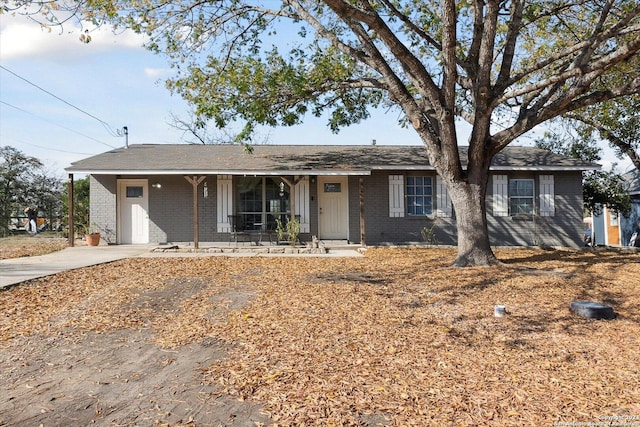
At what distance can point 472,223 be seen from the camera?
9.38m

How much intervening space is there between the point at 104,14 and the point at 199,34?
276cm

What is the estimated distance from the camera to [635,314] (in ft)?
18.2

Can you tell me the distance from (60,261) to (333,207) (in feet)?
27.5

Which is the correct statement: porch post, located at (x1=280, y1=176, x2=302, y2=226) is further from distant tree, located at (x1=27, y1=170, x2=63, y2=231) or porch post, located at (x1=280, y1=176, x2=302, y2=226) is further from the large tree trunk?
distant tree, located at (x1=27, y1=170, x2=63, y2=231)

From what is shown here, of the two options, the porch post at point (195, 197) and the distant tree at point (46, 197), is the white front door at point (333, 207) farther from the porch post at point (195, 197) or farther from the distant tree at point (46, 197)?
the distant tree at point (46, 197)

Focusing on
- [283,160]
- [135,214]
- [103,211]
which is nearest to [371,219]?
[283,160]

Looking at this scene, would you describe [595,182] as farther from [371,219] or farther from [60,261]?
[60,261]

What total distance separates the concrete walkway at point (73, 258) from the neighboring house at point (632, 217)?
14.3 meters

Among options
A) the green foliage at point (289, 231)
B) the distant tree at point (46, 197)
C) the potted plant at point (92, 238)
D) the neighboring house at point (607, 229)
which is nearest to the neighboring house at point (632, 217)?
the neighboring house at point (607, 229)

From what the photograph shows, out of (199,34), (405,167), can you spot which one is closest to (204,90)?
(199,34)

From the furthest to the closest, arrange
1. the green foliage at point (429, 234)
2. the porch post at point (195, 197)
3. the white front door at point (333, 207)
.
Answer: the white front door at point (333, 207)
the green foliage at point (429, 234)
the porch post at point (195, 197)

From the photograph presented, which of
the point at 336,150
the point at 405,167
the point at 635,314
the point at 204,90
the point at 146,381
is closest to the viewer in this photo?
the point at 146,381

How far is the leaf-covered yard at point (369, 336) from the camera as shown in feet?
10.1

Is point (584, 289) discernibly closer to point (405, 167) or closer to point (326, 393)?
point (326, 393)
